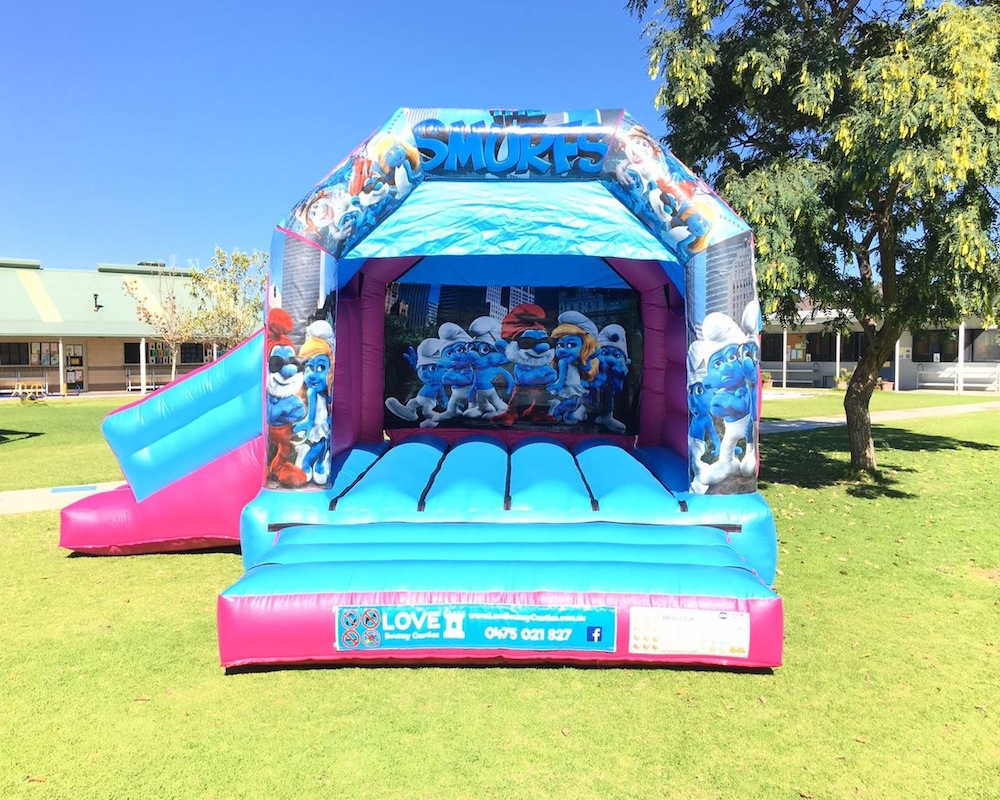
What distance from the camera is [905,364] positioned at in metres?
25.2

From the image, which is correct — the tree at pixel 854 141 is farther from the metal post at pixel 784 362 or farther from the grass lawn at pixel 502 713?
the metal post at pixel 784 362

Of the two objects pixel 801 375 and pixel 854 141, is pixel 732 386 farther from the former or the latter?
pixel 801 375

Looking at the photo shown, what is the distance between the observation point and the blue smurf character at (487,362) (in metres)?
7.26

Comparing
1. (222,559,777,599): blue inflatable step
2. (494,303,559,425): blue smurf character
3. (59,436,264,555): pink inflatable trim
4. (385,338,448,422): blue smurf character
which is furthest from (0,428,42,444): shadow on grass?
(222,559,777,599): blue inflatable step

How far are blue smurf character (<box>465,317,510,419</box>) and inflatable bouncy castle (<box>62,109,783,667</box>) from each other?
28.9 inches

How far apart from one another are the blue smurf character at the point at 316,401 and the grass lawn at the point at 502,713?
1.10 meters

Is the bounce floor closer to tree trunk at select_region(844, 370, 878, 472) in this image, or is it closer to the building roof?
tree trunk at select_region(844, 370, 878, 472)

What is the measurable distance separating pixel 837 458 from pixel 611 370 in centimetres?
473

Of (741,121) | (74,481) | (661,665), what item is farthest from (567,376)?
(74,481)

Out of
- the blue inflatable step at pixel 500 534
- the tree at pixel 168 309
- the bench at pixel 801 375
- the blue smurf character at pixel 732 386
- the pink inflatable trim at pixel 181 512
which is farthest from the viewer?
the bench at pixel 801 375

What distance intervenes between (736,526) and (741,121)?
5.23 m

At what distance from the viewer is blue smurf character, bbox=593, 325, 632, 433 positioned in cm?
728

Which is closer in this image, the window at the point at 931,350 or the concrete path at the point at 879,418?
the concrete path at the point at 879,418

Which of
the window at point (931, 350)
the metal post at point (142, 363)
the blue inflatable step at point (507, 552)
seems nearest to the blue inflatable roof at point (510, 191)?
the blue inflatable step at point (507, 552)
